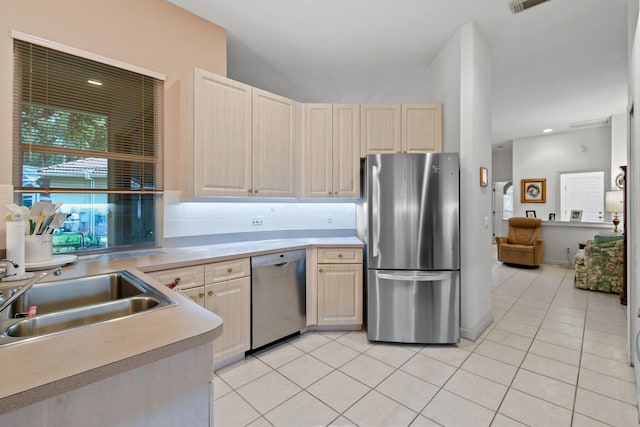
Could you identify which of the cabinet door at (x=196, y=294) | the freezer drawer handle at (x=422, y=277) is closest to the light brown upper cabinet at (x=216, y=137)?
the cabinet door at (x=196, y=294)

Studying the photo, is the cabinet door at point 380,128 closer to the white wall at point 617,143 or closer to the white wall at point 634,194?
the white wall at point 634,194

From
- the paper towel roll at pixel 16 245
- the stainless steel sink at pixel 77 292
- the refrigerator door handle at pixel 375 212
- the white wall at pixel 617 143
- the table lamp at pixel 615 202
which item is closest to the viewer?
the stainless steel sink at pixel 77 292

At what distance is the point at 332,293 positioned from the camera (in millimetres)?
2744

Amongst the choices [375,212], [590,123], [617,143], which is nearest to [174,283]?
[375,212]

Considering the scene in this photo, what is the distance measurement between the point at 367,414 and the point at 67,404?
5.16ft

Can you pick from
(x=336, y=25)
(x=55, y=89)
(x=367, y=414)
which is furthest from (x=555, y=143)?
(x=55, y=89)

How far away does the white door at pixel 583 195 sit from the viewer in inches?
228

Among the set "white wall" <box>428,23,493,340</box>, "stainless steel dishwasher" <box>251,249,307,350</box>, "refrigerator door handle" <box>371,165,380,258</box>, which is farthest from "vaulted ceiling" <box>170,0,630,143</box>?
"stainless steel dishwasher" <box>251,249,307,350</box>

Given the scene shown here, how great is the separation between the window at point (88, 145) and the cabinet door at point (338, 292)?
5.15ft

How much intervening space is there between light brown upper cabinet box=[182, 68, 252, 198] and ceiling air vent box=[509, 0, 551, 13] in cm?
232

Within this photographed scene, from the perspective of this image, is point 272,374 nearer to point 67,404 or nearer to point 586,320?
point 67,404

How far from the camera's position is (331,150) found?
297 cm

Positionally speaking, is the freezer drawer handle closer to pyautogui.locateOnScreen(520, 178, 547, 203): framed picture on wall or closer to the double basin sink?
the double basin sink

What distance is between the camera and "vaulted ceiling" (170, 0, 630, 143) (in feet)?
7.84
